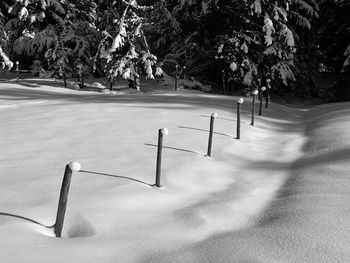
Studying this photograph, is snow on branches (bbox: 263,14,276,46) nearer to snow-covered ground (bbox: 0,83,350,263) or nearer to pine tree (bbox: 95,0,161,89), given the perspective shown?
pine tree (bbox: 95,0,161,89)

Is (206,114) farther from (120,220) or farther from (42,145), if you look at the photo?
(120,220)

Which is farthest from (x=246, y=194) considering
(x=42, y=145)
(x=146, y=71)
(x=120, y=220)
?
(x=146, y=71)

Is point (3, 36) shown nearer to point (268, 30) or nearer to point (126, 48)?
point (126, 48)

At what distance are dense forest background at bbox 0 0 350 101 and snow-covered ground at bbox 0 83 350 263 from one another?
11061mm

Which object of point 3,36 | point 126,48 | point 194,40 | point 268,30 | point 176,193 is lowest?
point 176,193

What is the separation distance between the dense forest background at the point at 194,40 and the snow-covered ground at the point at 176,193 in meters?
11.1

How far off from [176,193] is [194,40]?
66.6 feet

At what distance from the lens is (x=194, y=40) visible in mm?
24469

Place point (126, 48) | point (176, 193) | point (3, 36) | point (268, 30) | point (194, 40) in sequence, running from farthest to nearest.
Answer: point (3, 36) → point (194, 40) → point (126, 48) → point (268, 30) → point (176, 193)

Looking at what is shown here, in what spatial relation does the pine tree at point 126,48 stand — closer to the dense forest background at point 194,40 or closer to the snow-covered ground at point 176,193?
the dense forest background at point 194,40

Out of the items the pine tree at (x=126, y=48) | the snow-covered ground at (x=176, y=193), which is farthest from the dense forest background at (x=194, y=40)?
the snow-covered ground at (x=176, y=193)

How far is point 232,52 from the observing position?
20.4 m

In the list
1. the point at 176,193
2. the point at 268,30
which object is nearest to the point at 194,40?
the point at 268,30

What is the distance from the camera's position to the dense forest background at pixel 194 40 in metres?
20.5
